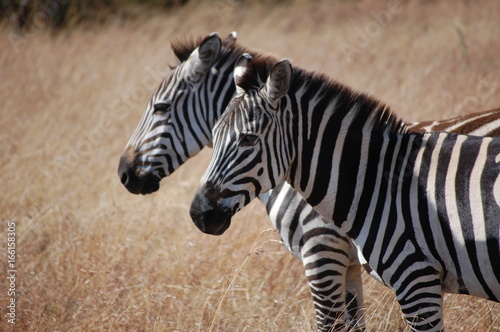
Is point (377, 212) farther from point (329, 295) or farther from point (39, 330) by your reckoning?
point (39, 330)

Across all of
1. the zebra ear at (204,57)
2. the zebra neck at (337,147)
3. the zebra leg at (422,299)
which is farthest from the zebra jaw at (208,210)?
the zebra ear at (204,57)

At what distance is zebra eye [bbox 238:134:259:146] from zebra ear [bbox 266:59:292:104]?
0.27 meters

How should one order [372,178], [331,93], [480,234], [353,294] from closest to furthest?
[480,234]
[372,178]
[331,93]
[353,294]

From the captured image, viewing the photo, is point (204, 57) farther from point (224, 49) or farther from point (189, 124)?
point (189, 124)

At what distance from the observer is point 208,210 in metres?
3.02

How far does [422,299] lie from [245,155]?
131 centimetres

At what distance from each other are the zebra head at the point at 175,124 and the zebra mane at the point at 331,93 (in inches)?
42.3

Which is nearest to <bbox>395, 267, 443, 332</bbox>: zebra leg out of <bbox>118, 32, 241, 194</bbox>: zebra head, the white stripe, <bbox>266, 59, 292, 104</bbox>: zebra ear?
the white stripe

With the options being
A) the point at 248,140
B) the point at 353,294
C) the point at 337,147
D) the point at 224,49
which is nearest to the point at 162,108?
the point at 224,49

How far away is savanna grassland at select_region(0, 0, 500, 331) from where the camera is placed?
14.1 feet

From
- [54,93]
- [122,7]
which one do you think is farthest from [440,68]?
[122,7]

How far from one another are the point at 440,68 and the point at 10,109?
25.4ft

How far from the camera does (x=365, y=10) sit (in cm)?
1290

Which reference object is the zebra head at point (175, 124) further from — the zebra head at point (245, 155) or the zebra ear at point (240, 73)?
the zebra head at point (245, 155)
